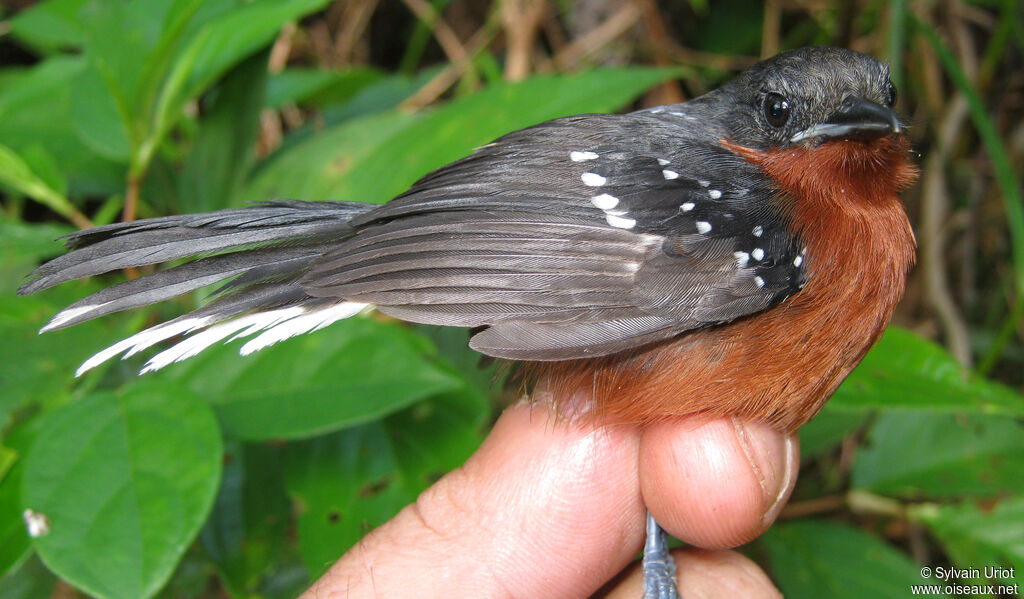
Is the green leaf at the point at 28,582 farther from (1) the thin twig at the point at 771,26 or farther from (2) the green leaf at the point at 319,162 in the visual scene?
(1) the thin twig at the point at 771,26

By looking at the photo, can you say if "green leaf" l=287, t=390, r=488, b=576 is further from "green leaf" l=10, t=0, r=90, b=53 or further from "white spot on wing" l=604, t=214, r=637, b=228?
"green leaf" l=10, t=0, r=90, b=53

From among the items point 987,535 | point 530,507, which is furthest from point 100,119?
point 987,535

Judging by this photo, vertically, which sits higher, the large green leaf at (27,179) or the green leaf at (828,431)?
the large green leaf at (27,179)

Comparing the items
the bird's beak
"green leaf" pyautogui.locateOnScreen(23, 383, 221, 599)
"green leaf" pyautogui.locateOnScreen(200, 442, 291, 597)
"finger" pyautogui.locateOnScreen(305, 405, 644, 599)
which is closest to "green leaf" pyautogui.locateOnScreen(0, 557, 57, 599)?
"green leaf" pyautogui.locateOnScreen(200, 442, 291, 597)

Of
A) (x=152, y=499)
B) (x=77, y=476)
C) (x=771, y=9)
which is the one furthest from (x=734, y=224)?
(x=771, y=9)

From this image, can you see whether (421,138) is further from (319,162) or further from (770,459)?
(770,459)

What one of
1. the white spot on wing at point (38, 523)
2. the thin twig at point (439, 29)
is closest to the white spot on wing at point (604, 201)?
the white spot on wing at point (38, 523)

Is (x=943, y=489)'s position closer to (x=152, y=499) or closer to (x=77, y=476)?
(x=152, y=499)
